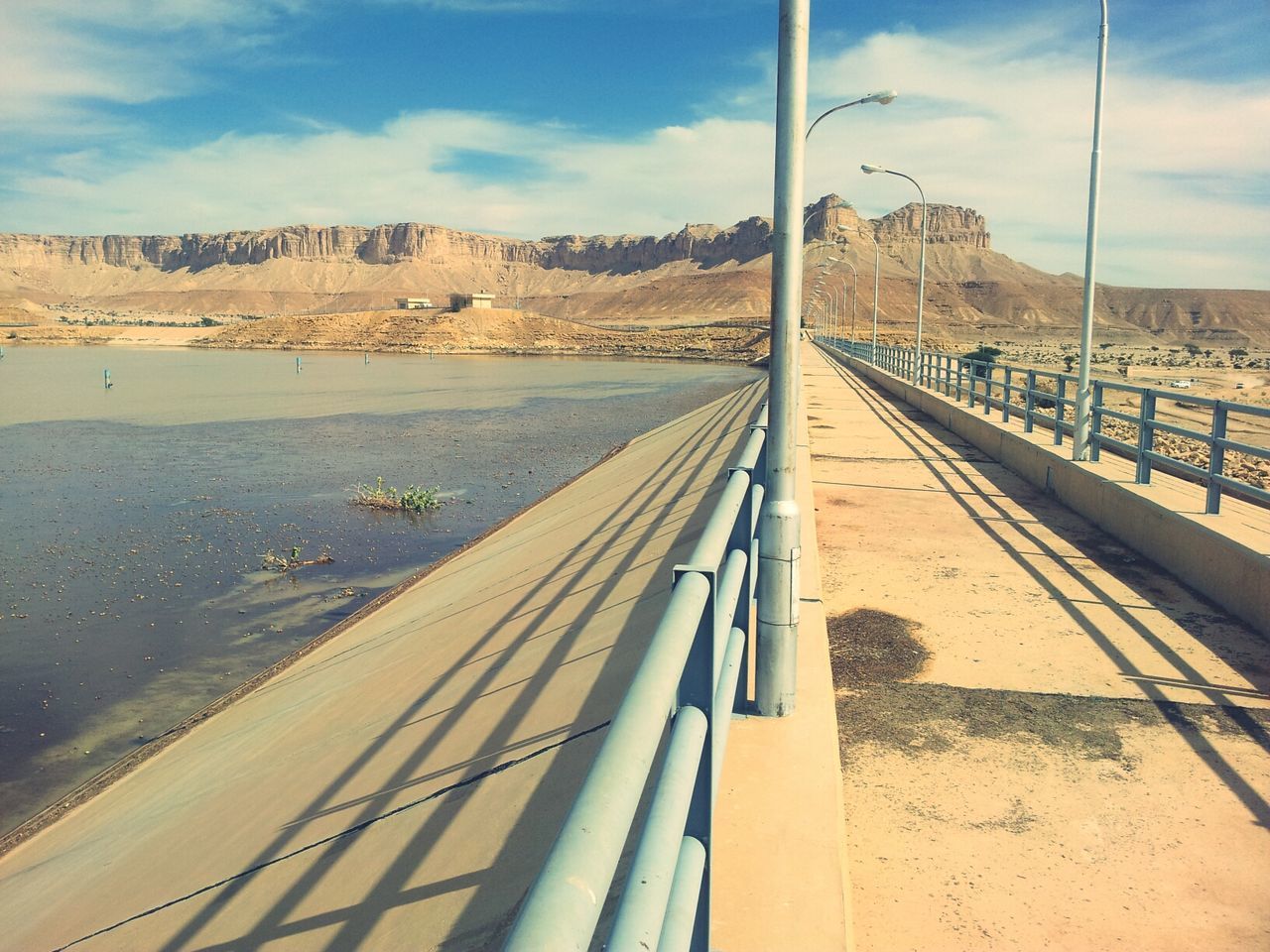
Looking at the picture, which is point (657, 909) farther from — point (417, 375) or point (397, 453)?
point (417, 375)

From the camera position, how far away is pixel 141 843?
266 inches

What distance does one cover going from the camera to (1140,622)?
22.8 ft

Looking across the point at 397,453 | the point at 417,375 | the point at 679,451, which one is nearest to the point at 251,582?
the point at 679,451

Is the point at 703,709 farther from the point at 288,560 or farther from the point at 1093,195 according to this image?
the point at 288,560

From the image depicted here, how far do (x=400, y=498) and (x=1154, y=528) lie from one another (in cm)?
1613

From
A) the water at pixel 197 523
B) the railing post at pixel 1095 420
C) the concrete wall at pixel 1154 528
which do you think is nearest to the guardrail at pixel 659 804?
the concrete wall at pixel 1154 528

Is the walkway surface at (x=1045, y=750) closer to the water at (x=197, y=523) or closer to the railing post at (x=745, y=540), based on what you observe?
the railing post at (x=745, y=540)

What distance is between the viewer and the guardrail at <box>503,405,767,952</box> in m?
1.28

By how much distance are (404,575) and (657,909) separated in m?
15.2

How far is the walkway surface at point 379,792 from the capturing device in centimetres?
451

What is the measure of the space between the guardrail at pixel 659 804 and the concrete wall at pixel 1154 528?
5369mm

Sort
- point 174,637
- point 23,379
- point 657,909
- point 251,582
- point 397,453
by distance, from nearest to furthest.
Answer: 1. point 657,909
2. point 174,637
3. point 251,582
4. point 397,453
5. point 23,379

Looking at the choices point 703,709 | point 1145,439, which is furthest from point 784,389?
point 1145,439

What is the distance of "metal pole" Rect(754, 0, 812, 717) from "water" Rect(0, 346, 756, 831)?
7.77 meters
